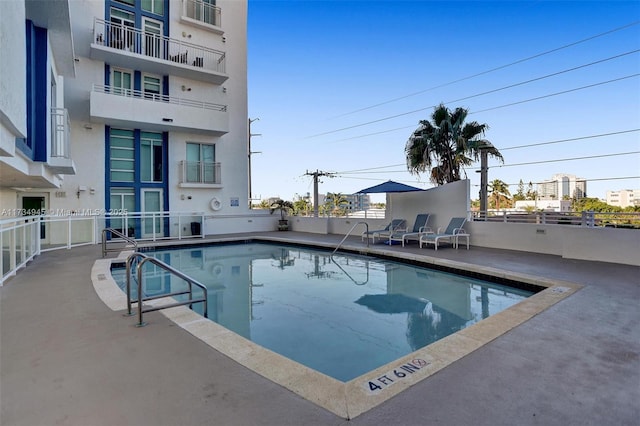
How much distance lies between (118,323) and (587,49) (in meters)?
17.9

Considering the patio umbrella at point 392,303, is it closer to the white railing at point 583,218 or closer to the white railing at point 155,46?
the white railing at point 583,218

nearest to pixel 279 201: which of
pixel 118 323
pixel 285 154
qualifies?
pixel 118 323

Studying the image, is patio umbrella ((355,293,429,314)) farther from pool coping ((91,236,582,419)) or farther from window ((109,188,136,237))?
window ((109,188,136,237))

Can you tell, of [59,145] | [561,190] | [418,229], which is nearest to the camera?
[59,145]

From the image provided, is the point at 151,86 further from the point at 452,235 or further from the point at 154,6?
the point at 452,235

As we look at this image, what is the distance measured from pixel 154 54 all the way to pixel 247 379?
14869 mm

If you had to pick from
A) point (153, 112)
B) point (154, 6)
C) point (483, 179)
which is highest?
point (154, 6)

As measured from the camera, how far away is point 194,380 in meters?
2.41

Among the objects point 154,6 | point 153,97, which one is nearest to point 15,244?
point 153,97

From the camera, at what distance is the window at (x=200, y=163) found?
14500 mm

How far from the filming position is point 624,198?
10.9 m

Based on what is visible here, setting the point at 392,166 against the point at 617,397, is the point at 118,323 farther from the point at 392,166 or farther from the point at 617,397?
the point at 392,166

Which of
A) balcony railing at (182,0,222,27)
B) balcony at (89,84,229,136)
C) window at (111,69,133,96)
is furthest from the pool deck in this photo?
balcony railing at (182,0,222,27)

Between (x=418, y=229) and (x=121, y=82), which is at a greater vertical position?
(x=121, y=82)
